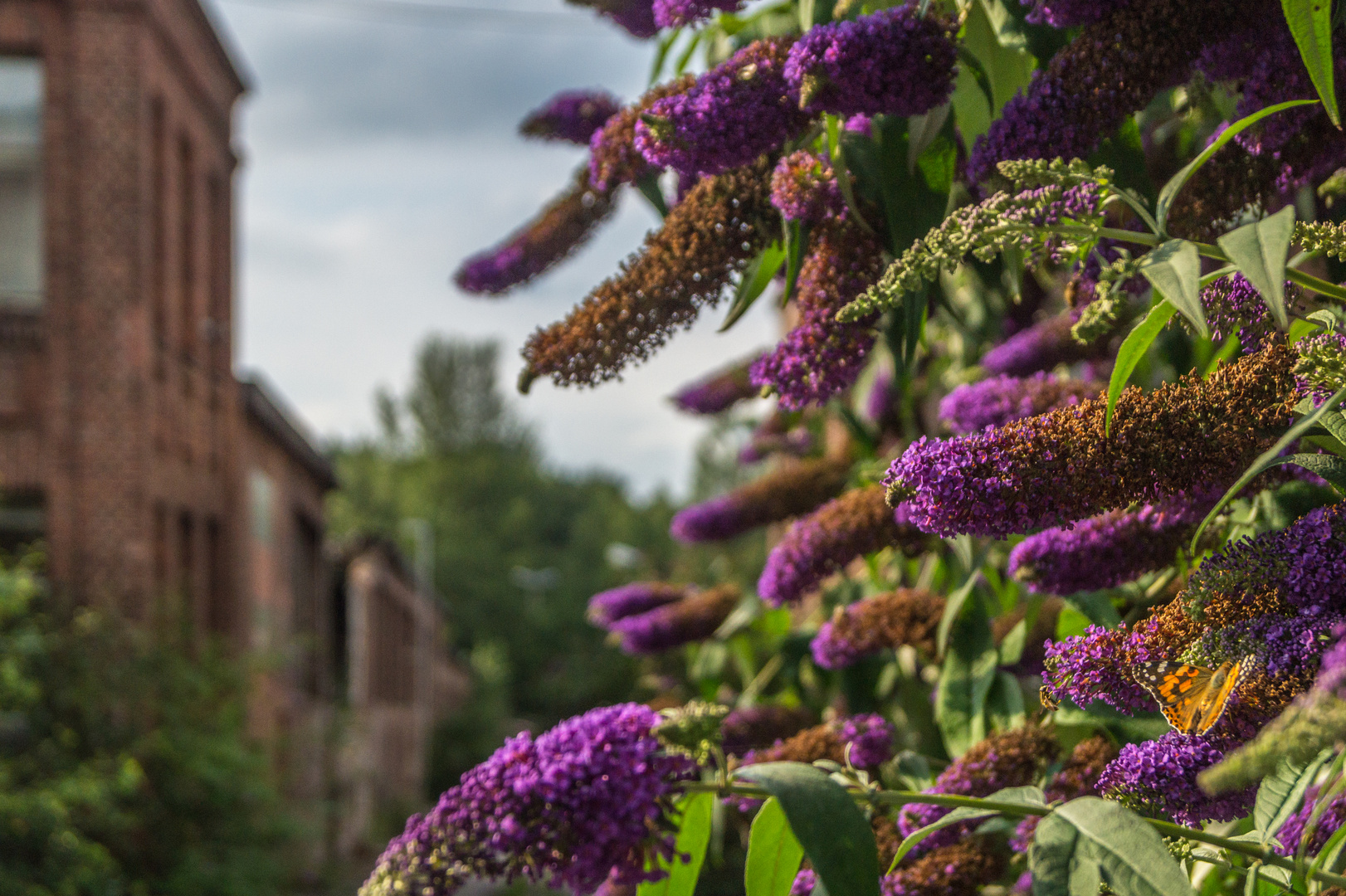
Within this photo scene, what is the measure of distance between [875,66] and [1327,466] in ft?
2.18

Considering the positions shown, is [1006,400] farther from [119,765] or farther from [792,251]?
[119,765]

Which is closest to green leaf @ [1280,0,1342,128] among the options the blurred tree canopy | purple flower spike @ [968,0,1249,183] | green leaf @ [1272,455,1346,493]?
purple flower spike @ [968,0,1249,183]

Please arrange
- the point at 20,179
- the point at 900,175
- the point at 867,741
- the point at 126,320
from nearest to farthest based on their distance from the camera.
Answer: the point at 900,175, the point at 867,741, the point at 126,320, the point at 20,179

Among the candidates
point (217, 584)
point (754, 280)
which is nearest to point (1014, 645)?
point (754, 280)

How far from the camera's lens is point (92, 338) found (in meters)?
13.3

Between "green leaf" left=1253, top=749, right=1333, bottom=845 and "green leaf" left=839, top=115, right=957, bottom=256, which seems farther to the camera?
"green leaf" left=839, top=115, right=957, bottom=256

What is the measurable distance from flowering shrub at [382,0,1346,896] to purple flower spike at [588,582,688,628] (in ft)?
5.03

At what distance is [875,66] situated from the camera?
5.09 feet

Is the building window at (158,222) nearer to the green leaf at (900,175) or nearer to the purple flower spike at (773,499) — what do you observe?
the purple flower spike at (773,499)

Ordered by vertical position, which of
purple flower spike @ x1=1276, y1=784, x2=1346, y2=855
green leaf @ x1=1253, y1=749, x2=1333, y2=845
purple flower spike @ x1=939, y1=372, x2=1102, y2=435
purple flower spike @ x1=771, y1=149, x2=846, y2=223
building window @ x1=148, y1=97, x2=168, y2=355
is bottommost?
purple flower spike @ x1=1276, y1=784, x2=1346, y2=855

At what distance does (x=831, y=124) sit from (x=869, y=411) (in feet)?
7.39

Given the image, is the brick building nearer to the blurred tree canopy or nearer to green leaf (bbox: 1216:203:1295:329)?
green leaf (bbox: 1216:203:1295:329)

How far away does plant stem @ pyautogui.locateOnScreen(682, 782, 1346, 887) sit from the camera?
1.23m

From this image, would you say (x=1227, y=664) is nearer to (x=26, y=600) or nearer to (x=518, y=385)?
(x=518, y=385)
